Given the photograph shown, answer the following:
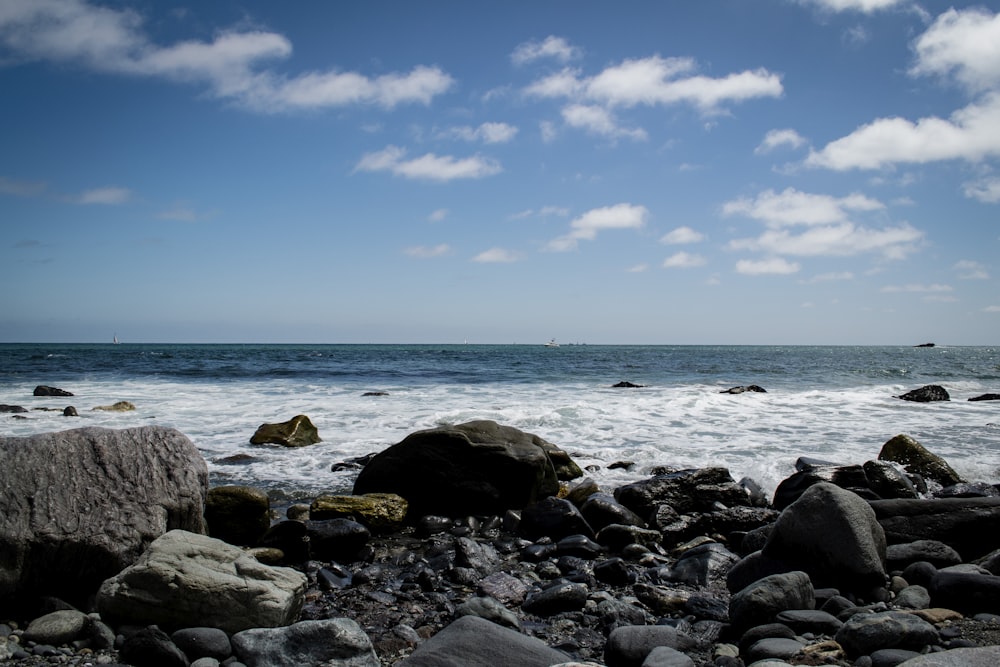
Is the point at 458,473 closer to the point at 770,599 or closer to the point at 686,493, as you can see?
the point at 686,493

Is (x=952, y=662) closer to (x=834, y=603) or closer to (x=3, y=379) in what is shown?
(x=834, y=603)

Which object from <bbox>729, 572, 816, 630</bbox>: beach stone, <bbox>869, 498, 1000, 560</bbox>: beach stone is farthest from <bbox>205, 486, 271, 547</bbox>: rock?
<bbox>869, 498, 1000, 560</bbox>: beach stone

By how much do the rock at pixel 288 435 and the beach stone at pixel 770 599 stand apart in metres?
8.53

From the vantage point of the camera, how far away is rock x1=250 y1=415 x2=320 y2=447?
36.5ft

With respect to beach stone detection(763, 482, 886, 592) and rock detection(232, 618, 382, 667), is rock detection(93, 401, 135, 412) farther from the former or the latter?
beach stone detection(763, 482, 886, 592)

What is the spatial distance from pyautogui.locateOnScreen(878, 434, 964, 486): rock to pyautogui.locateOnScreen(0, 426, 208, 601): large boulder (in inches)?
376

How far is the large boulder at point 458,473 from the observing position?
305 inches

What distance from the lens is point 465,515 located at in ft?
24.9

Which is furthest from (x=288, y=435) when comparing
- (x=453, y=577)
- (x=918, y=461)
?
(x=918, y=461)

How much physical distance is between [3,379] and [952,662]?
1289 inches

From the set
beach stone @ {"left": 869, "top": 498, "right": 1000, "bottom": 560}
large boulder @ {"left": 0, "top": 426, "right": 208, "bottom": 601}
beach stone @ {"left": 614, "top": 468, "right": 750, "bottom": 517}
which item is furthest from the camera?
beach stone @ {"left": 614, "top": 468, "right": 750, "bottom": 517}

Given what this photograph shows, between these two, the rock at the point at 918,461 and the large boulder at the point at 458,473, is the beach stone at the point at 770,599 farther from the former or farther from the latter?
the rock at the point at 918,461

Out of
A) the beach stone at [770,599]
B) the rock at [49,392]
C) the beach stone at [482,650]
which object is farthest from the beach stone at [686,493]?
the rock at [49,392]

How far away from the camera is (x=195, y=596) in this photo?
13.7ft
